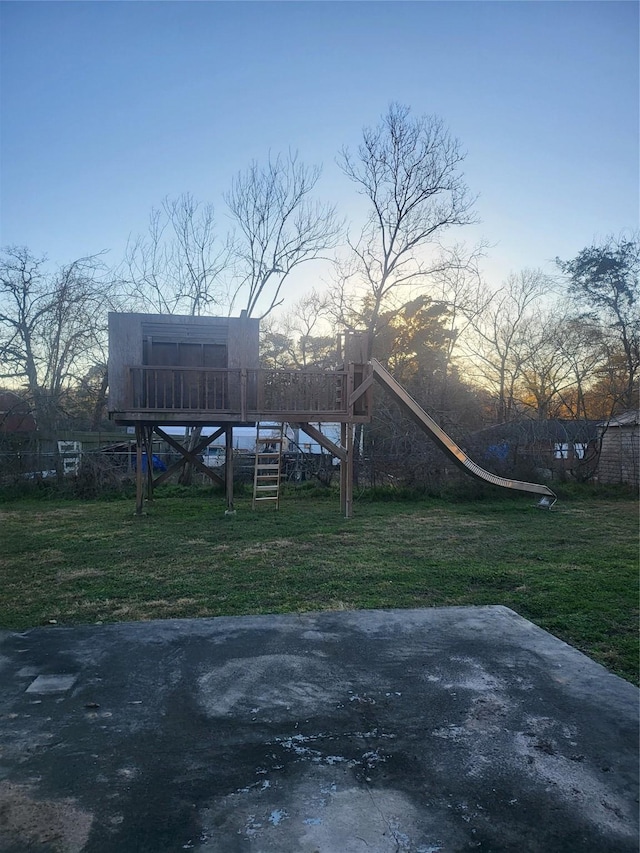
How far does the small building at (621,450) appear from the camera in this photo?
14.8 metres

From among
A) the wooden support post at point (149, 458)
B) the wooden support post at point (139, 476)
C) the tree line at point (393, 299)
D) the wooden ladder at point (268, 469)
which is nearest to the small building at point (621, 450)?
the tree line at point (393, 299)

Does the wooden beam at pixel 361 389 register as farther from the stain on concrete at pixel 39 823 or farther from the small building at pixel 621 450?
the stain on concrete at pixel 39 823

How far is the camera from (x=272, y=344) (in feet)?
79.7

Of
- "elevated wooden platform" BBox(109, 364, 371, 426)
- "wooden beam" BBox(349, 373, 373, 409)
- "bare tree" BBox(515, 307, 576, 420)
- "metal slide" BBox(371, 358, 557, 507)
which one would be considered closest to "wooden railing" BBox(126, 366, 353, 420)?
"elevated wooden platform" BBox(109, 364, 371, 426)

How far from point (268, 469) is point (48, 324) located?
8.09 m

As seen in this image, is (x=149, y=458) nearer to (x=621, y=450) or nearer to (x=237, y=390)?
(x=237, y=390)

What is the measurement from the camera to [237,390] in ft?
34.1

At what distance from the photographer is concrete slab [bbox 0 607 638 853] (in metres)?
1.85

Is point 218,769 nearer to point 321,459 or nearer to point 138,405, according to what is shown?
point 138,405

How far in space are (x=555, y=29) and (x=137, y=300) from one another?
15120 mm

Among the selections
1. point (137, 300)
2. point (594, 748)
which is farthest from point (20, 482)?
point (594, 748)

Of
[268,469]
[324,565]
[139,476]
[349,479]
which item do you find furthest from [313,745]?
[268,469]

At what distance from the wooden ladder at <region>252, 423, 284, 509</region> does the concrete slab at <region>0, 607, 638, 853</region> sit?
24.6 feet

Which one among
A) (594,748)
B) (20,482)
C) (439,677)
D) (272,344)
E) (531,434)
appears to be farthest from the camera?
(272,344)
